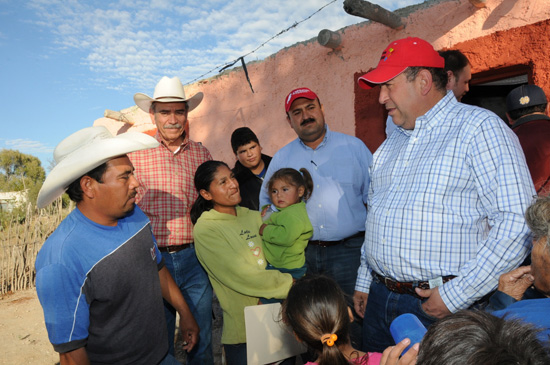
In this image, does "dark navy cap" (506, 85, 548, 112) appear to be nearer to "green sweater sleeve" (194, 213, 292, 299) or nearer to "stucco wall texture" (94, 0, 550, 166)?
"stucco wall texture" (94, 0, 550, 166)

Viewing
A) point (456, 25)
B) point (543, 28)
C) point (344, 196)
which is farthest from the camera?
point (456, 25)

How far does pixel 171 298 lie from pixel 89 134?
3.88 feet

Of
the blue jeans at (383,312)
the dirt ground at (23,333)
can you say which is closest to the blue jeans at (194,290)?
the blue jeans at (383,312)

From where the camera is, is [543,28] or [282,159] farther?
[543,28]

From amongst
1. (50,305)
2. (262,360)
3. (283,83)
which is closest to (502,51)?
(283,83)

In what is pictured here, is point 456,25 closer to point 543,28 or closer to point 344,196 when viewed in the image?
point 543,28

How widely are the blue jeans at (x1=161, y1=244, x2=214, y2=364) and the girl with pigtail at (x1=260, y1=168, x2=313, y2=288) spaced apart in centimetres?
73

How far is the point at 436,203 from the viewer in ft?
5.99

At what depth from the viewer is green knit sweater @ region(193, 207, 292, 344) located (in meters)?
2.52

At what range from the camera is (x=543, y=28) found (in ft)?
12.4

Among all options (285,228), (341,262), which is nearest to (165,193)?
(285,228)

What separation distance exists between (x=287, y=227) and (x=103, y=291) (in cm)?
127

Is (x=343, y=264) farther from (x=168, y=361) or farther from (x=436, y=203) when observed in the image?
(x=168, y=361)

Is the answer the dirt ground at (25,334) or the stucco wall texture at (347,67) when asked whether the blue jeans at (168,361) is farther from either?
the stucco wall texture at (347,67)
